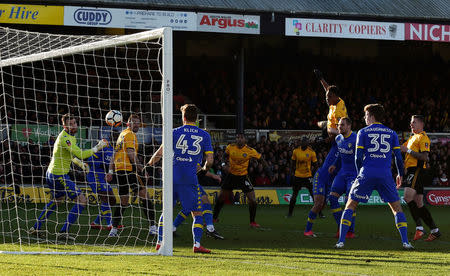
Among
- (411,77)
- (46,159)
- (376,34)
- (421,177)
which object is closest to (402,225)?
(421,177)

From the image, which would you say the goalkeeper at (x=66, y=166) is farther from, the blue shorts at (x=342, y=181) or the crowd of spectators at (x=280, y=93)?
the crowd of spectators at (x=280, y=93)

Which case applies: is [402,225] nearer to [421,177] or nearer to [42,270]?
[421,177]

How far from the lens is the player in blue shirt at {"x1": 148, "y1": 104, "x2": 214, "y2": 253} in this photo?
919 centimetres

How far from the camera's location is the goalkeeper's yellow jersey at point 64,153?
10.9 metres

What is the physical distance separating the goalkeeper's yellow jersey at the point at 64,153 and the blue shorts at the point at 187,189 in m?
2.16

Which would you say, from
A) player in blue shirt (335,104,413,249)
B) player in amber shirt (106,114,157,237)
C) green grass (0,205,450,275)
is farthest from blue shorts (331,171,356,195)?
player in amber shirt (106,114,157,237)

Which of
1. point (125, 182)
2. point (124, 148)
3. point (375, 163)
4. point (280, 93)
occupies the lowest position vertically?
point (125, 182)

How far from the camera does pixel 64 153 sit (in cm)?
1110

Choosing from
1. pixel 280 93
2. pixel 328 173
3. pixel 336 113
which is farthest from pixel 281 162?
pixel 328 173

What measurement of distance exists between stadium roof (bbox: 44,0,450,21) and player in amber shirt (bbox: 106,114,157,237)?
1010 centimetres

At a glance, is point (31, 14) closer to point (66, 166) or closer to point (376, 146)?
point (66, 166)

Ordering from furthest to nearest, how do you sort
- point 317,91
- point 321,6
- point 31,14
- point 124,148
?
point 317,91 < point 321,6 < point 31,14 < point 124,148

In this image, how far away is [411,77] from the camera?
102ft

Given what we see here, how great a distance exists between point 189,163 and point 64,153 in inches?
107
